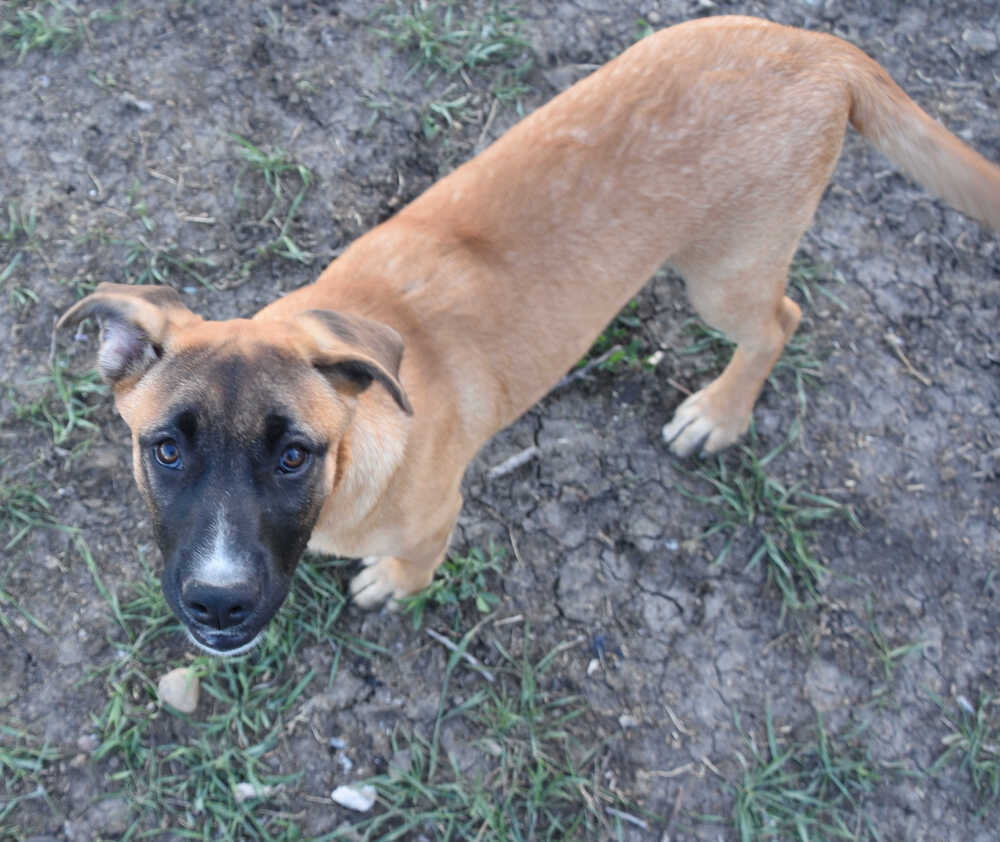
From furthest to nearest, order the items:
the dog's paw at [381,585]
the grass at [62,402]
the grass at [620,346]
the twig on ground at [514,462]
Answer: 1. the grass at [620,346]
2. the twig on ground at [514,462]
3. the grass at [62,402]
4. the dog's paw at [381,585]

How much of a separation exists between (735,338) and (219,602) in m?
2.52

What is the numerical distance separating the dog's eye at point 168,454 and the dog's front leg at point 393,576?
121cm

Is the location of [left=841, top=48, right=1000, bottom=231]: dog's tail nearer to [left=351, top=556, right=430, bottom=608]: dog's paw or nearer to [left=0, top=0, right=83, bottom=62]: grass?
[left=351, top=556, right=430, bottom=608]: dog's paw

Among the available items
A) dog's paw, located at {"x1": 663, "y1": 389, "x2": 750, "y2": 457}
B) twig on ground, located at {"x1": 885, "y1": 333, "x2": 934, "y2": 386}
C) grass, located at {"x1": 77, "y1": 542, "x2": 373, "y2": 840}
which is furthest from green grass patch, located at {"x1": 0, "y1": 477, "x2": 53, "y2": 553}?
twig on ground, located at {"x1": 885, "y1": 333, "x2": 934, "y2": 386}

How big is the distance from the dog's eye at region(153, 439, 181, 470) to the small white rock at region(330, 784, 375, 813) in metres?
1.68

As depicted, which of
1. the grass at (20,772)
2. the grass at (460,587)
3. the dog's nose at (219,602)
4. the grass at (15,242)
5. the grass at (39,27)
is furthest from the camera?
the grass at (39,27)

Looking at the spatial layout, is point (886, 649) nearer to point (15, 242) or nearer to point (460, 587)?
point (460, 587)

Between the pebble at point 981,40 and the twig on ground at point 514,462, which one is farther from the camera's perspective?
the pebble at point 981,40

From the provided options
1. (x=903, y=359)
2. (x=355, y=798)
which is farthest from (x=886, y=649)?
(x=355, y=798)

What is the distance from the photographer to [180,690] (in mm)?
3344

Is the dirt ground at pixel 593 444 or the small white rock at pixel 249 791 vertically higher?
the dirt ground at pixel 593 444

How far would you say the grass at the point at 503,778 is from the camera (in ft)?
10.8

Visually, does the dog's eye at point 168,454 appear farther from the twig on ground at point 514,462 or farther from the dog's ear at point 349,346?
the twig on ground at point 514,462

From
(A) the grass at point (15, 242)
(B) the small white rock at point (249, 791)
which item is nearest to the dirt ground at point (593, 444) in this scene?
(A) the grass at point (15, 242)
